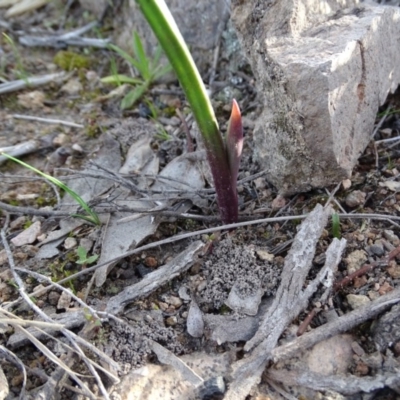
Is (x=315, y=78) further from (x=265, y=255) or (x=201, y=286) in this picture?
(x=201, y=286)

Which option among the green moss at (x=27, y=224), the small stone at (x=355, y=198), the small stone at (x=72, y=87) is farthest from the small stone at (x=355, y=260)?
the small stone at (x=72, y=87)

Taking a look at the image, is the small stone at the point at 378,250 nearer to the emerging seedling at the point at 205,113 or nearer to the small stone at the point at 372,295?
the small stone at the point at 372,295

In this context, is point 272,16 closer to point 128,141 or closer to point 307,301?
point 128,141

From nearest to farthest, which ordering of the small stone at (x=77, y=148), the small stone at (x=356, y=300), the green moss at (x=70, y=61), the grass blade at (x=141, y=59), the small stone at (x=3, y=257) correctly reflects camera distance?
the small stone at (x=356, y=300) → the small stone at (x=3, y=257) → the small stone at (x=77, y=148) → the grass blade at (x=141, y=59) → the green moss at (x=70, y=61)

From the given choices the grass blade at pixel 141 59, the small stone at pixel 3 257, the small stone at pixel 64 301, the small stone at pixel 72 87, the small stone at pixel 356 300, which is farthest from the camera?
the small stone at pixel 72 87

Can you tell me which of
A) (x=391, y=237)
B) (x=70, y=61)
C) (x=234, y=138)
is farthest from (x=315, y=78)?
(x=70, y=61)

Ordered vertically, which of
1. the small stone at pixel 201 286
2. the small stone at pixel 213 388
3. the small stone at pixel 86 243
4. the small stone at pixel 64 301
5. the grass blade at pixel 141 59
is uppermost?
the grass blade at pixel 141 59

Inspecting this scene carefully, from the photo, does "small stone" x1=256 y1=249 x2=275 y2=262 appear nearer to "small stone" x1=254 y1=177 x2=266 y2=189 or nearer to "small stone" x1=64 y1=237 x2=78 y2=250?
"small stone" x1=254 y1=177 x2=266 y2=189
